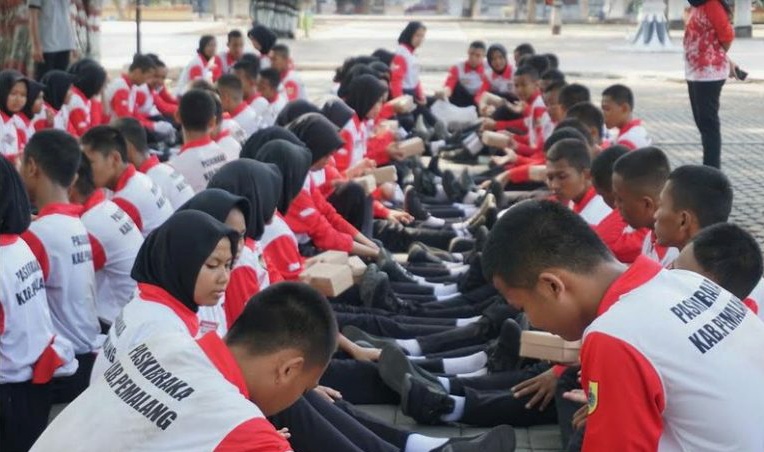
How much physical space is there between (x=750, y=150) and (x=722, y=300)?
1015 centimetres

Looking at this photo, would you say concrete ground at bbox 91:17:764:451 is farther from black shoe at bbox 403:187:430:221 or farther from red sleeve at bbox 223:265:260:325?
black shoe at bbox 403:187:430:221

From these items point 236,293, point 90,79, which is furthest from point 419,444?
point 90,79

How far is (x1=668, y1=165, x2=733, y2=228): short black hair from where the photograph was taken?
162 inches

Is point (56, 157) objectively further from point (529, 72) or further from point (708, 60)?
point (529, 72)

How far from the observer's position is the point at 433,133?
1249 centimetres

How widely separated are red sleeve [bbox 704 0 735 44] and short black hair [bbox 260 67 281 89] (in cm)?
405

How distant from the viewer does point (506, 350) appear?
5043mm

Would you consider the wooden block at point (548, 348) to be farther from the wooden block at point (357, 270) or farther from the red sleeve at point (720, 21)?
the red sleeve at point (720, 21)

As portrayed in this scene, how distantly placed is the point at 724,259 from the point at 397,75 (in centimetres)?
1022

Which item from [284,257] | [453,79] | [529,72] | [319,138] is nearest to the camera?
[284,257]

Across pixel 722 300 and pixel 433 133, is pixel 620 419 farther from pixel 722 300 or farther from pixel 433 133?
pixel 433 133

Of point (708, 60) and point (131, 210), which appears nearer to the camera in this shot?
point (131, 210)

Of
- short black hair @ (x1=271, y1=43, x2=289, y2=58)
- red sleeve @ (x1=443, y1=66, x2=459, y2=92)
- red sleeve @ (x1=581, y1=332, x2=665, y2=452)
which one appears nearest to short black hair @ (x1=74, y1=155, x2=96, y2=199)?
red sleeve @ (x1=581, y1=332, x2=665, y2=452)

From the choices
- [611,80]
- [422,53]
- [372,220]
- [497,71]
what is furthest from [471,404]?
[422,53]
